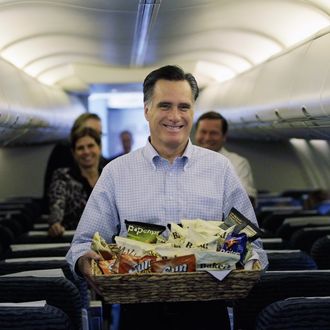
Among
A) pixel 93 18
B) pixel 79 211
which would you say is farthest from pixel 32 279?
pixel 93 18

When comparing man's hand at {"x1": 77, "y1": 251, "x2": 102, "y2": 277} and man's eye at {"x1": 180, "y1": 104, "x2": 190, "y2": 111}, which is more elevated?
man's eye at {"x1": 180, "y1": 104, "x2": 190, "y2": 111}

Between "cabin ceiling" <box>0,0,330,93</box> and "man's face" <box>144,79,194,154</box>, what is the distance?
1.74 meters

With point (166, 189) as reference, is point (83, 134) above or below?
above

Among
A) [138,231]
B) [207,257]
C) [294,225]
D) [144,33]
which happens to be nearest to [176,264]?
[207,257]

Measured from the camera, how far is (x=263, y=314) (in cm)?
281

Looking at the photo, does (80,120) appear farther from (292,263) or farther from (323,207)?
(323,207)

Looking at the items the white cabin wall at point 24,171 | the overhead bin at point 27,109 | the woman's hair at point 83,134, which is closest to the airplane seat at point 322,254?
the woman's hair at point 83,134

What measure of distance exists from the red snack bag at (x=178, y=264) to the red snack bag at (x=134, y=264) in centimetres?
2

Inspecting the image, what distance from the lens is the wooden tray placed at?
8.74ft

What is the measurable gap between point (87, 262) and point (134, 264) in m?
0.21

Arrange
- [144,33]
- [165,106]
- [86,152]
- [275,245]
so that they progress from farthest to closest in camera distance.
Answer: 1. [144,33]
2. [86,152]
3. [275,245]
4. [165,106]

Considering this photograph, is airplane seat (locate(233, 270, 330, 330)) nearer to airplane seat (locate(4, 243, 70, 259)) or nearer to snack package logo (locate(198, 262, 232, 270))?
snack package logo (locate(198, 262, 232, 270))

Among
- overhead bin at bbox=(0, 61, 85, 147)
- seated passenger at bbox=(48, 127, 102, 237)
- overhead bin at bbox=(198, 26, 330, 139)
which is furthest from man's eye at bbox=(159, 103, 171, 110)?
overhead bin at bbox=(0, 61, 85, 147)

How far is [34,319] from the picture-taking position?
9.29ft
